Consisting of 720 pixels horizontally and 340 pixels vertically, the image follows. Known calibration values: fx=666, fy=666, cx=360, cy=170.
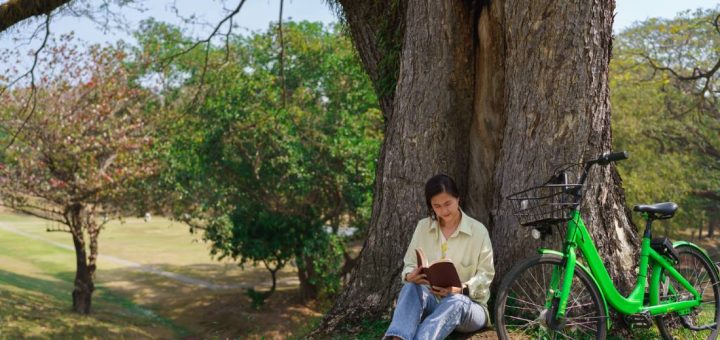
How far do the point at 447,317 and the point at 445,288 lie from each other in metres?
0.17

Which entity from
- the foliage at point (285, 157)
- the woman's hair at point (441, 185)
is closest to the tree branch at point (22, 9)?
the woman's hair at point (441, 185)

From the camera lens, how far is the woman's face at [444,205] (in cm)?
418

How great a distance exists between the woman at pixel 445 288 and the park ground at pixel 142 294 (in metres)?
0.33

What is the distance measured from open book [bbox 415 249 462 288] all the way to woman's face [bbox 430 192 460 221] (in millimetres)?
317

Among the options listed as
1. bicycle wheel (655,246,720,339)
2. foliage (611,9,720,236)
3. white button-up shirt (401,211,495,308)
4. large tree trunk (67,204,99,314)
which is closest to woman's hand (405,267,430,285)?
white button-up shirt (401,211,495,308)

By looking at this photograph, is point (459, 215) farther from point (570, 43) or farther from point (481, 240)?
point (570, 43)

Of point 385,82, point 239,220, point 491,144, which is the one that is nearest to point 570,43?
point 491,144

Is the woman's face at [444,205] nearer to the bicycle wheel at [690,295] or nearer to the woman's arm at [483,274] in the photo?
the woman's arm at [483,274]

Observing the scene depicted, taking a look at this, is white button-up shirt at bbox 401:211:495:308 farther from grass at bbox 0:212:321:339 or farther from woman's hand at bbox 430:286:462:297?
grass at bbox 0:212:321:339

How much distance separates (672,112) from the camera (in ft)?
69.9

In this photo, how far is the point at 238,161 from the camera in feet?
49.1

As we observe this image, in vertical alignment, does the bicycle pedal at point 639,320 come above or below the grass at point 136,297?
above

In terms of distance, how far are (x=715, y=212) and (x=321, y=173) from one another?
20756mm

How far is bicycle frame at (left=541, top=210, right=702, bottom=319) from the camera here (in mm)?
3973
